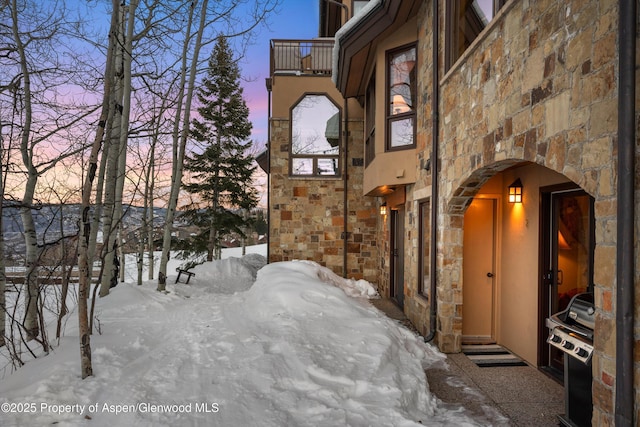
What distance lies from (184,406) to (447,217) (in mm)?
3509

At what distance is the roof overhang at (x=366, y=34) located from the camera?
215 inches

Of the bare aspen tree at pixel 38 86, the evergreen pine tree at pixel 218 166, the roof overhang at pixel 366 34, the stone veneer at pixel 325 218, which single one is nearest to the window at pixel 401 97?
the roof overhang at pixel 366 34

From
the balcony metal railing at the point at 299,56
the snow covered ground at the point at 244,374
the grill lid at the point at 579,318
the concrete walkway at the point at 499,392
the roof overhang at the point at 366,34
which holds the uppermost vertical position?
the balcony metal railing at the point at 299,56

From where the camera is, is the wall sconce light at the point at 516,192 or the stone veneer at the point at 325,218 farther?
the stone veneer at the point at 325,218

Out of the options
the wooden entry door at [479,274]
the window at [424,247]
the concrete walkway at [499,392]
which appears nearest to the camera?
the concrete walkway at [499,392]

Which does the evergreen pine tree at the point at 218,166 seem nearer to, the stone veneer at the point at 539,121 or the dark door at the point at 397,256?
the dark door at the point at 397,256

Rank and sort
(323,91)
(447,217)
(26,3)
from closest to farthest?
1. (447,217)
2. (26,3)
3. (323,91)

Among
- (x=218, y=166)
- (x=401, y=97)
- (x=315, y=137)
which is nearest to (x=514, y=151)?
(x=401, y=97)

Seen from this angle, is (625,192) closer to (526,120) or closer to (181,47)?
(526,120)

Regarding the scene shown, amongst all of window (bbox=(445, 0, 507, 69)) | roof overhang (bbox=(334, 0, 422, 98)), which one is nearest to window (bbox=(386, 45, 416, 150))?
roof overhang (bbox=(334, 0, 422, 98))

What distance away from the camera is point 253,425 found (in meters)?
2.37

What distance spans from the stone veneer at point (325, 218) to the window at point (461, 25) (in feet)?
16.6

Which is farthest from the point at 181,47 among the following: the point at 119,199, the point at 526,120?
the point at 526,120

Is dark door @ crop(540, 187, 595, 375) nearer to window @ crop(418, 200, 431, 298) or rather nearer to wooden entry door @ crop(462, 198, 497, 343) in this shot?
wooden entry door @ crop(462, 198, 497, 343)
